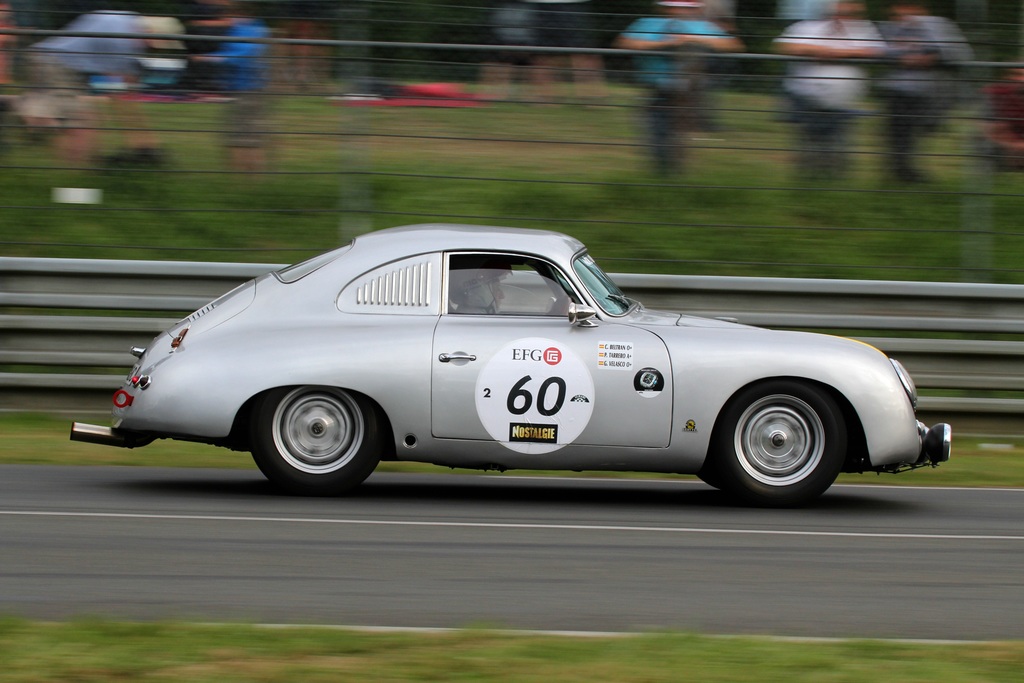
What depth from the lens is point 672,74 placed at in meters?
10.4

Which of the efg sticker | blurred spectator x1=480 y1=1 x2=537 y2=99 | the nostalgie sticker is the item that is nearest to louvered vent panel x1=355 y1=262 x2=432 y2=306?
the nostalgie sticker

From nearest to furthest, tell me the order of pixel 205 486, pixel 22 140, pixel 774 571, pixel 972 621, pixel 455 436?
1. pixel 972 621
2. pixel 774 571
3. pixel 455 436
4. pixel 205 486
5. pixel 22 140

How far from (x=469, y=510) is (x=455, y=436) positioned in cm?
40

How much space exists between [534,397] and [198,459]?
2803mm

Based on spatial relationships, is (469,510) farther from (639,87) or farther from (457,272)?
(639,87)

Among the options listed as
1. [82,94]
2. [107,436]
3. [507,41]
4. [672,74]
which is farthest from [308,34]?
[107,436]

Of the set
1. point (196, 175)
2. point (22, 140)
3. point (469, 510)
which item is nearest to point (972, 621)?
point (469, 510)

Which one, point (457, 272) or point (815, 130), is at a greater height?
point (815, 130)

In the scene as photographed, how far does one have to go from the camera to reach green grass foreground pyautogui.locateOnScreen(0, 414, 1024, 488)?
8.40m

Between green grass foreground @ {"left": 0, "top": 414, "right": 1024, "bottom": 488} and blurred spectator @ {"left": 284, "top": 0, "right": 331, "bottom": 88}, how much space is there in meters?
3.08

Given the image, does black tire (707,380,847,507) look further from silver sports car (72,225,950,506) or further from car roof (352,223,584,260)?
car roof (352,223,584,260)

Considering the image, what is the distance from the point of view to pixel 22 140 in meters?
10.3

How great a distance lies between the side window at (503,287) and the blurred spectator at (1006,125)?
4.89 m

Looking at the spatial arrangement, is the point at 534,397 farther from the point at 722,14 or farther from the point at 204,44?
the point at 204,44
